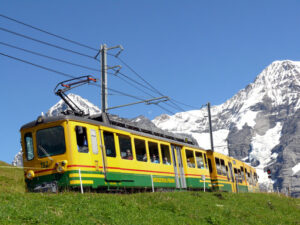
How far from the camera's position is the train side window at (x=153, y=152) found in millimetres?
21719

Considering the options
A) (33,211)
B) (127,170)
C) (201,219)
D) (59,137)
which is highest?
(59,137)

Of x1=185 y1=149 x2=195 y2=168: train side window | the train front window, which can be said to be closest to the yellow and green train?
the train front window

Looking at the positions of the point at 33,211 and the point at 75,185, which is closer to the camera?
the point at 33,211

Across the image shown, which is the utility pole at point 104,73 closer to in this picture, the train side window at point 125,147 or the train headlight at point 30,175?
the train side window at point 125,147

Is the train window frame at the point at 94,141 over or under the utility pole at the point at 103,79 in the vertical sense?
under

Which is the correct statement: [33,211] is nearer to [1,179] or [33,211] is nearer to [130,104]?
[130,104]

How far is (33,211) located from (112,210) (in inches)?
104

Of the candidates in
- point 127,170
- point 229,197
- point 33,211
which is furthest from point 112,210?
point 229,197

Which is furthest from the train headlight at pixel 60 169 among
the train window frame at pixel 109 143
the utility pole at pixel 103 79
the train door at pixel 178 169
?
the train door at pixel 178 169

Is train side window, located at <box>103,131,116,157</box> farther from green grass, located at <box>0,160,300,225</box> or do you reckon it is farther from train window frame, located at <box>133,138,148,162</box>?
green grass, located at <box>0,160,300,225</box>

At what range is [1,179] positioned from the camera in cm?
3044

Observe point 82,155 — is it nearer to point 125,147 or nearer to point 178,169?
point 125,147

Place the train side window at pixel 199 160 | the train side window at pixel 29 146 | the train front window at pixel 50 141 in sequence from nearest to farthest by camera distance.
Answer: the train front window at pixel 50 141 → the train side window at pixel 29 146 → the train side window at pixel 199 160

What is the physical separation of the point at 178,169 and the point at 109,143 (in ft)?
24.0
